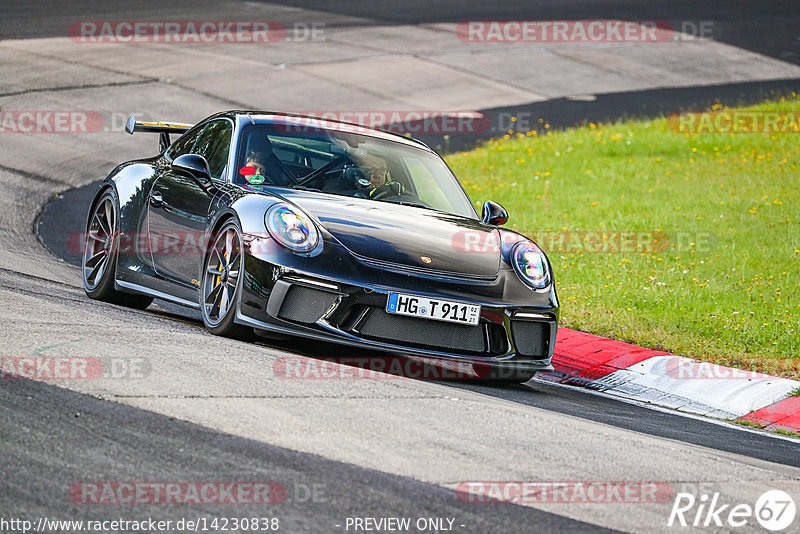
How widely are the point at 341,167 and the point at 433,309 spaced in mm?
1589

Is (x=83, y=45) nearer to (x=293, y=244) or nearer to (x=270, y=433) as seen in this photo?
(x=293, y=244)

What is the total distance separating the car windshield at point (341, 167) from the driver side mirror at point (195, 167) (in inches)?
7.8

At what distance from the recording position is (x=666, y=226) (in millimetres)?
12602

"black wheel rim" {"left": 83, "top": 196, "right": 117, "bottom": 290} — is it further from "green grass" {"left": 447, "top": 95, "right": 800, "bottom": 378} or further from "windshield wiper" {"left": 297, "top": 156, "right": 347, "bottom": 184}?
"green grass" {"left": 447, "top": 95, "right": 800, "bottom": 378}

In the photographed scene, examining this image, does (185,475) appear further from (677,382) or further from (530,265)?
(677,382)

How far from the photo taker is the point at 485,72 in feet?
76.8

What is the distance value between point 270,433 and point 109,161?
11.4m

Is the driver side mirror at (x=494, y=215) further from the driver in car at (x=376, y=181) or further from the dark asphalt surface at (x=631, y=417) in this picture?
the dark asphalt surface at (x=631, y=417)

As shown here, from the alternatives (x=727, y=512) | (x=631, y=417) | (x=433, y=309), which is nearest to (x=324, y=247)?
(x=433, y=309)

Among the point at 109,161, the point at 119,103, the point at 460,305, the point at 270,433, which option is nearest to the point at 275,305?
the point at 460,305

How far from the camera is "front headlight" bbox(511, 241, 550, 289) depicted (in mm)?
6645

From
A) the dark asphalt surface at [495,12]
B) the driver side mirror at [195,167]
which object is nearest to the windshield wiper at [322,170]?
the driver side mirror at [195,167]

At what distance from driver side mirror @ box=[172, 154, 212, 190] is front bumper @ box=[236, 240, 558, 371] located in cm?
108

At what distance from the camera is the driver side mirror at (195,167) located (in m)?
6.99
